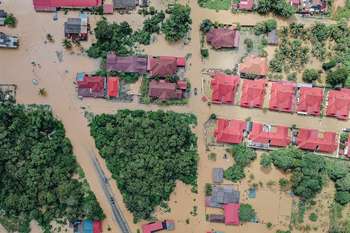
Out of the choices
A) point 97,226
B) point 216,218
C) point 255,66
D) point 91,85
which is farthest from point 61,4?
point 216,218

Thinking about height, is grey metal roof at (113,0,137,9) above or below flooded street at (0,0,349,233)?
above

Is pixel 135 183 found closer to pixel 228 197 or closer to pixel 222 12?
pixel 228 197

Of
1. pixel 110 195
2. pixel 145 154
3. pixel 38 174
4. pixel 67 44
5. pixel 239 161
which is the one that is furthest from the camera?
pixel 67 44

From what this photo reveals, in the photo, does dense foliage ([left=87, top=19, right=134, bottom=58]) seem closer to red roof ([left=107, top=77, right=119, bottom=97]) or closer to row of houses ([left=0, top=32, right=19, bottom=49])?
red roof ([left=107, top=77, right=119, bottom=97])

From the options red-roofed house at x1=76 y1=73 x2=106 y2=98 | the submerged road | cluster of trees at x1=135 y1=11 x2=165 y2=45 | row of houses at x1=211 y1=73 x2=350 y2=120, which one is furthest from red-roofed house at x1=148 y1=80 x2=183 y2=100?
the submerged road

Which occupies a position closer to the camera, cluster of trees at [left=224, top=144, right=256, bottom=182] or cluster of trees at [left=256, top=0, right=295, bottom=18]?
cluster of trees at [left=224, top=144, right=256, bottom=182]

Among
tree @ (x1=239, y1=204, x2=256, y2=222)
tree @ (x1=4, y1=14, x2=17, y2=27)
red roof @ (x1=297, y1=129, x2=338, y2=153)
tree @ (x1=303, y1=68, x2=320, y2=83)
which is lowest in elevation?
tree @ (x1=239, y1=204, x2=256, y2=222)

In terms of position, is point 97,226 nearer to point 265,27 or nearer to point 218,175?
point 218,175

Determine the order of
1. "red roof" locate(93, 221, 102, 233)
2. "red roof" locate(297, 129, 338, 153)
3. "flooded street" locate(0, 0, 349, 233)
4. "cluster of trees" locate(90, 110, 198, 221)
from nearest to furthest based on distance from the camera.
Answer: "cluster of trees" locate(90, 110, 198, 221) → "red roof" locate(93, 221, 102, 233) → "red roof" locate(297, 129, 338, 153) → "flooded street" locate(0, 0, 349, 233)
